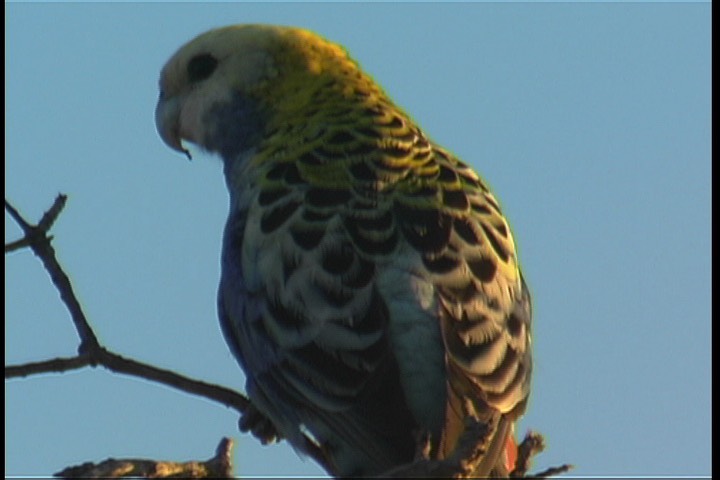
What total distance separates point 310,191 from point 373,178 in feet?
1.27

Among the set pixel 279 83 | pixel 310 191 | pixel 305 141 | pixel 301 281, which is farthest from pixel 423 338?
pixel 279 83

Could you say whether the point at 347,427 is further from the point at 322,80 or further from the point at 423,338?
the point at 322,80

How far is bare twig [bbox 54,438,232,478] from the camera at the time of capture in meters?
5.00

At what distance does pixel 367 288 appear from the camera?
6594 millimetres

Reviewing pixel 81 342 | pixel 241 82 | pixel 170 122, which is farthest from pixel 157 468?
pixel 170 122

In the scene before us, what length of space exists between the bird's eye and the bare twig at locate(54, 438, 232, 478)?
432cm

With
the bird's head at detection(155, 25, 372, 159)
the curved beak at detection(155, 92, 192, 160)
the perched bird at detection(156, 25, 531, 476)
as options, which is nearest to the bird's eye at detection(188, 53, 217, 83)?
the bird's head at detection(155, 25, 372, 159)

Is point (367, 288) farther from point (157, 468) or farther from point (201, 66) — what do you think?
point (201, 66)

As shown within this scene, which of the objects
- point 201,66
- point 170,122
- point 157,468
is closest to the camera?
point 157,468

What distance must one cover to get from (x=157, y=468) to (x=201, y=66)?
4.66 metres

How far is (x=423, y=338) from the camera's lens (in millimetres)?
6371

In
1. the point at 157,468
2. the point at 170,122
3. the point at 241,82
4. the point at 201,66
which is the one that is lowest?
A: the point at 157,468

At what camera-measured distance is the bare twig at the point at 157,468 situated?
500 cm

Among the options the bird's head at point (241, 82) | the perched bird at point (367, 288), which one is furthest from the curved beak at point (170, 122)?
the perched bird at point (367, 288)
